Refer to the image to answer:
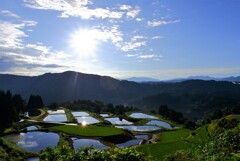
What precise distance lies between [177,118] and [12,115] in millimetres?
59302

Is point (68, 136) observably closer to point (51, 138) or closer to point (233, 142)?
point (51, 138)

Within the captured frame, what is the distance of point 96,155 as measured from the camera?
14008 millimetres

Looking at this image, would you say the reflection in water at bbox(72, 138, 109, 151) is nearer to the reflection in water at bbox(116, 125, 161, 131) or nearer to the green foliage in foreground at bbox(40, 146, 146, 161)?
the reflection in water at bbox(116, 125, 161, 131)

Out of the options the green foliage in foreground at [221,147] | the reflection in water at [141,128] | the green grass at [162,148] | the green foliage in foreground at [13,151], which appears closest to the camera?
the green foliage in foreground at [221,147]

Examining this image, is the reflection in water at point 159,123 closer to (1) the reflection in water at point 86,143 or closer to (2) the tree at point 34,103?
(1) the reflection in water at point 86,143

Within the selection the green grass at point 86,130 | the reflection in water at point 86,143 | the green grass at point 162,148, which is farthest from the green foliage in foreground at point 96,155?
the green grass at point 86,130

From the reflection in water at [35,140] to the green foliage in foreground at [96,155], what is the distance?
33679 millimetres

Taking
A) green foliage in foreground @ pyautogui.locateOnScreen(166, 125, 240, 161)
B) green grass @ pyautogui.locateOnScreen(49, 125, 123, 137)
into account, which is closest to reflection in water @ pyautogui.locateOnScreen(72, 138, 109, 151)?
green grass @ pyautogui.locateOnScreen(49, 125, 123, 137)

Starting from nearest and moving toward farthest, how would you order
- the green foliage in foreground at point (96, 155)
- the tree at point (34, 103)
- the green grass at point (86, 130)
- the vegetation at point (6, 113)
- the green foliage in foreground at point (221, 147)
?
the green foliage in foreground at point (221, 147) < the green foliage in foreground at point (96, 155) < the green grass at point (86, 130) < the vegetation at point (6, 113) < the tree at point (34, 103)

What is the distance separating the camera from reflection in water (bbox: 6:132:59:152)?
48.4 m

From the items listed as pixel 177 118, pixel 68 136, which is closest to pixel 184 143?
pixel 68 136

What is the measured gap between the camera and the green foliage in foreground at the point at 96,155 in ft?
45.0

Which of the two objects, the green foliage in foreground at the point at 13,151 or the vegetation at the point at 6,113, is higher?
the vegetation at the point at 6,113

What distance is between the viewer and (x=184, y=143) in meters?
46.4
